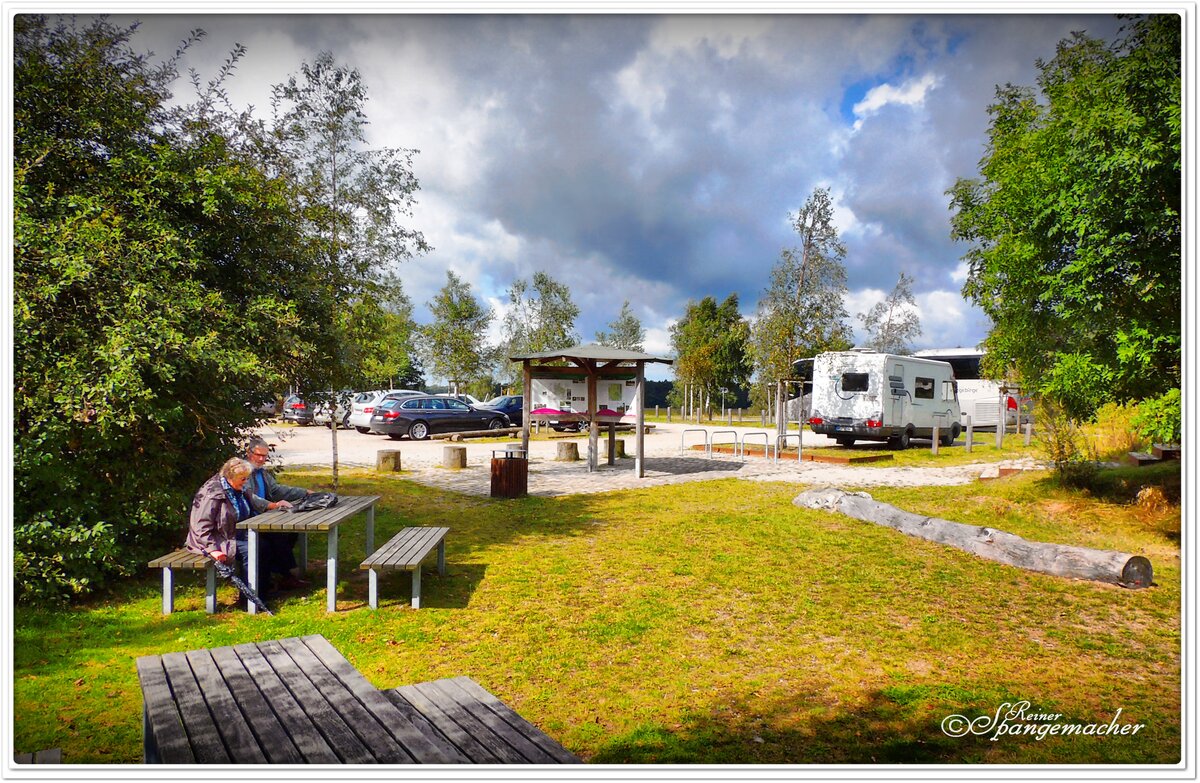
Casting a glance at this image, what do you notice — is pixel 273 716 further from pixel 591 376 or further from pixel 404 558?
pixel 591 376

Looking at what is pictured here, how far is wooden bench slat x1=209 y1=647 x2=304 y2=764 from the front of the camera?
213cm

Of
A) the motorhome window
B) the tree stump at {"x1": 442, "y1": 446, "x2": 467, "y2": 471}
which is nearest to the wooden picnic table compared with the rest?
the tree stump at {"x1": 442, "y1": 446, "x2": 467, "y2": 471}

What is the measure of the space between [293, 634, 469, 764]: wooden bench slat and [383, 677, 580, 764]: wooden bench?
68mm

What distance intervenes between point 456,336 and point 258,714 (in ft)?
93.2

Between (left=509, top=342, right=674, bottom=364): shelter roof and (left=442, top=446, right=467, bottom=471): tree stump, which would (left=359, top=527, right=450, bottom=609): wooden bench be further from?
(left=442, top=446, right=467, bottom=471): tree stump

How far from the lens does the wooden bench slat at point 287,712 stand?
2119mm

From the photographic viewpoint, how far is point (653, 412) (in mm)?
44781

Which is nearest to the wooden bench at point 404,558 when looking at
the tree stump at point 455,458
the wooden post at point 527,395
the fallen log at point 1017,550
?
the fallen log at point 1017,550

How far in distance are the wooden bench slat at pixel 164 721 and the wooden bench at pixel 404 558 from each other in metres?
2.01

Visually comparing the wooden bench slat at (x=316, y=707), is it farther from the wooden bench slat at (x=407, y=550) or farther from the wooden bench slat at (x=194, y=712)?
the wooden bench slat at (x=407, y=550)
